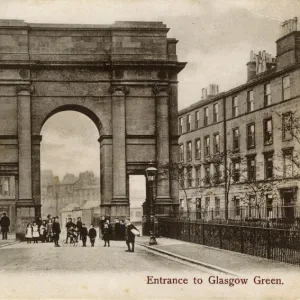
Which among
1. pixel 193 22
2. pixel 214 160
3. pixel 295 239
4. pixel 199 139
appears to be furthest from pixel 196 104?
pixel 295 239

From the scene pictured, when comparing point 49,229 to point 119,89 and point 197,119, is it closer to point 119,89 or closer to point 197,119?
point 119,89

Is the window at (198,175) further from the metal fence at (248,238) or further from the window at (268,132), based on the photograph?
the metal fence at (248,238)

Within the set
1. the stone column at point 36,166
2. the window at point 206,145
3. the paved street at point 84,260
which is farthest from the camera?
the window at point 206,145

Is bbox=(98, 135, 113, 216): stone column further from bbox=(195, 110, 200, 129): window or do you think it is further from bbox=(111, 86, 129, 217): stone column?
bbox=(195, 110, 200, 129): window

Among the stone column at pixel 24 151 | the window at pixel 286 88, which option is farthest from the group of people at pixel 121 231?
the window at pixel 286 88

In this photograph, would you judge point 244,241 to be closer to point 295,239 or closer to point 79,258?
point 295,239
